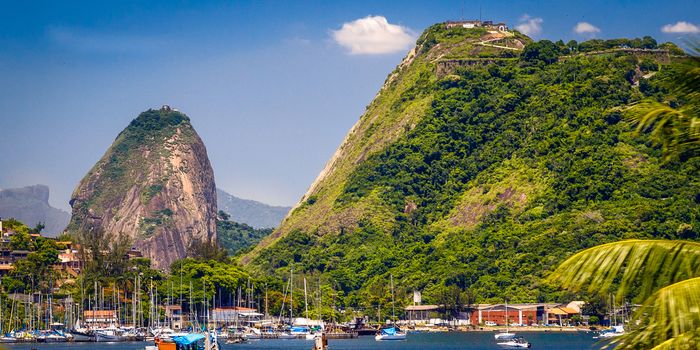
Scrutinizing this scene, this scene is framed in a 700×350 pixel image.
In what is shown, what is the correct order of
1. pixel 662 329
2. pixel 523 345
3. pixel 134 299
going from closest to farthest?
1. pixel 662 329
2. pixel 523 345
3. pixel 134 299

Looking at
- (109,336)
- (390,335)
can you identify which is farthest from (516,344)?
(109,336)

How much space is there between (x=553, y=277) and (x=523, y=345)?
14442cm

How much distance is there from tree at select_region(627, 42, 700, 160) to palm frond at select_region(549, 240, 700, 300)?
1.81m

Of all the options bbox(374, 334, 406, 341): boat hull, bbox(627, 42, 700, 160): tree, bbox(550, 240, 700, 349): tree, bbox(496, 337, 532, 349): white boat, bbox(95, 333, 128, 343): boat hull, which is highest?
bbox(627, 42, 700, 160): tree

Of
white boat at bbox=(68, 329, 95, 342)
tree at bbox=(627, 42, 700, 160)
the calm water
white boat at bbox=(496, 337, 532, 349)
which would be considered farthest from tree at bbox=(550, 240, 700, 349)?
white boat at bbox=(68, 329, 95, 342)

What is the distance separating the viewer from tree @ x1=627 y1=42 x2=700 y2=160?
1806 cm

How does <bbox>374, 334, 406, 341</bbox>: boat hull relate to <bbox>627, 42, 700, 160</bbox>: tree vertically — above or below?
below

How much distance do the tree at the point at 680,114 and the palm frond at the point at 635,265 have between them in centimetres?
181

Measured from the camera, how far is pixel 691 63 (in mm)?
18047

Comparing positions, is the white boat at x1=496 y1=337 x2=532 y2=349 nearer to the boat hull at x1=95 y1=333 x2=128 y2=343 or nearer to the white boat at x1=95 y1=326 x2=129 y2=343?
the boat hull at x1=95 y1=333 x2=128 y2=343

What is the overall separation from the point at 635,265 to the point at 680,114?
2.52 metres

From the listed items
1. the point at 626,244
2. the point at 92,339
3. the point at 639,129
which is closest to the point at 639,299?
the point at 626,244

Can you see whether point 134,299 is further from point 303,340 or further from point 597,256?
point 597,256

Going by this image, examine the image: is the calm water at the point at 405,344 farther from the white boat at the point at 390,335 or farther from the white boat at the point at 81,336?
the white boat at the point at 81,336
